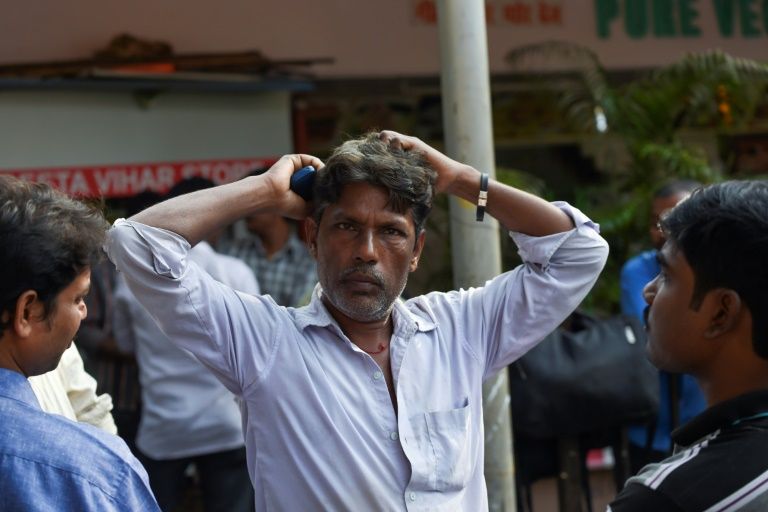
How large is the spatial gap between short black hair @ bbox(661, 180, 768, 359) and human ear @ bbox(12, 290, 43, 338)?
1.16 metres

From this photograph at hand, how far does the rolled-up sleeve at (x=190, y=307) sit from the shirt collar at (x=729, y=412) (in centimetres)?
107

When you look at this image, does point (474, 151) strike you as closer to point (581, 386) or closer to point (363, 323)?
point (581, 386)

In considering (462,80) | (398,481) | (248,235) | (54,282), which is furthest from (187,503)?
(54,282)

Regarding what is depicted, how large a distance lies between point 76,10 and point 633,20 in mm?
3584

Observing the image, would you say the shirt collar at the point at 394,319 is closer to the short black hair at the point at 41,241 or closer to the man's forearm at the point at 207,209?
the man's forearm at the point at 207,209

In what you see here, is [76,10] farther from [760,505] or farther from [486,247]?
[760,505]

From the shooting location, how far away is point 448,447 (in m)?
2.52

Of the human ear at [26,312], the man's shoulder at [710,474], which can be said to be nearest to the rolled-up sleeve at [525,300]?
the man's shoulder at [710,474]

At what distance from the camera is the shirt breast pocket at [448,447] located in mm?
2480

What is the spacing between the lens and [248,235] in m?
6.15

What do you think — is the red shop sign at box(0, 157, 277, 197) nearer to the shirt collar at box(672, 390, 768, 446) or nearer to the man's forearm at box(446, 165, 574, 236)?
the man's forearm at box(446, 165, 574, 236)

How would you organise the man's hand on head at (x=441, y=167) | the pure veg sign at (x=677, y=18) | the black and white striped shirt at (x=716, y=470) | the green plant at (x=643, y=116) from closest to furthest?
the black and white striped shirt at (x=716, y=470)
the man's hand on head at (x=441, y=167)
the green plant at (x=643, y=116)
the pure veg sign at (x=677, y=18)

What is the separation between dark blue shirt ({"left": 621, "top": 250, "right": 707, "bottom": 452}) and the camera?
4.36 m

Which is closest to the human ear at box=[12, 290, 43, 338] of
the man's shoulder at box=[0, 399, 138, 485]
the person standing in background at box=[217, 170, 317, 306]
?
the man's shoulder at box=[0, 399, 138, 485]
